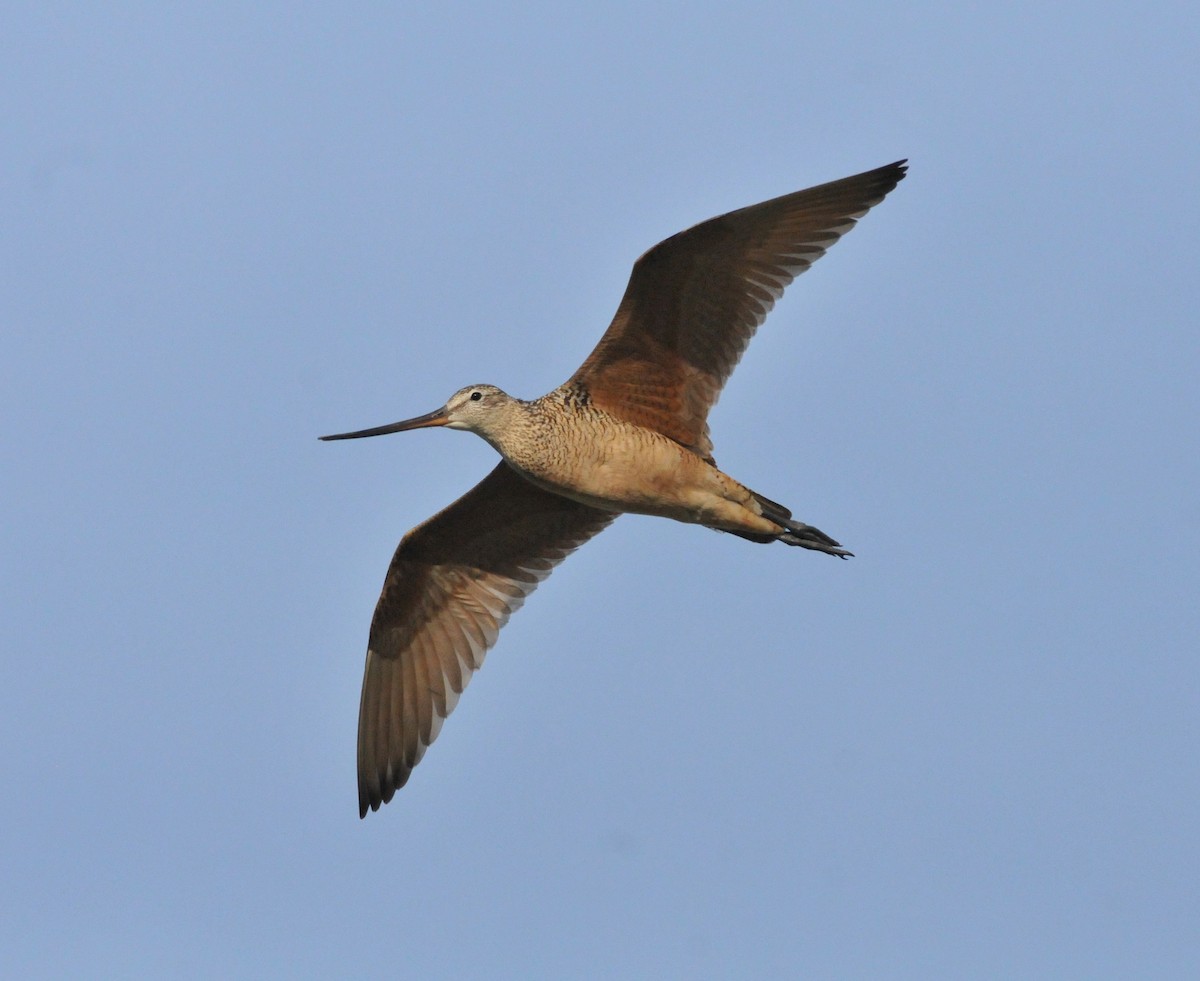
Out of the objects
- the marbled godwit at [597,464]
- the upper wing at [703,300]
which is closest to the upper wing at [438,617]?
the marbled godwit at [597,464]

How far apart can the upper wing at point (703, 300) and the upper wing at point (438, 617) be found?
1408 mm

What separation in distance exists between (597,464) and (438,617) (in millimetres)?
2583

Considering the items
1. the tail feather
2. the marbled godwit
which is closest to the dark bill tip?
the marbled godwit

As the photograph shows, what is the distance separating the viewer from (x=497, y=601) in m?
13.7

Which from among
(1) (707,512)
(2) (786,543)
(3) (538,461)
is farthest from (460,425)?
(2) (786,543)

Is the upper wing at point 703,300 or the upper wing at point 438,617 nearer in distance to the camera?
the upper wing at point 703,300

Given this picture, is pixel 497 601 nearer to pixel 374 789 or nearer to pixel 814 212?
pixel 374 789

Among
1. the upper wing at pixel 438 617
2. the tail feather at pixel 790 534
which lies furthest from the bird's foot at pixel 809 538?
the upper wing at pixel 438 617

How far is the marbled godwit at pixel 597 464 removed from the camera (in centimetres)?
1177

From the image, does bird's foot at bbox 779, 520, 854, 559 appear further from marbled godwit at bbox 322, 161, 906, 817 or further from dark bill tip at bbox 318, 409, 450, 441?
dark bill tip at bbox 318, 409, 450, 441

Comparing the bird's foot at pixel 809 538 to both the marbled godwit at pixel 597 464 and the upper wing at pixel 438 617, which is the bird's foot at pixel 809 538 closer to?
the marbled godwit at pixel 597 464

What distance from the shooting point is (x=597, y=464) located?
1180 cm

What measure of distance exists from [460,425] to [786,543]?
2.70 m

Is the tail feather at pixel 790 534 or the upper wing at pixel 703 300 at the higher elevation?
the upper wing at pixel 703 300
